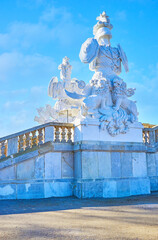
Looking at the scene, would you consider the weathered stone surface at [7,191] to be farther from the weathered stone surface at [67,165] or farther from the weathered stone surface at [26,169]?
the weathered stone surface at [67,165]

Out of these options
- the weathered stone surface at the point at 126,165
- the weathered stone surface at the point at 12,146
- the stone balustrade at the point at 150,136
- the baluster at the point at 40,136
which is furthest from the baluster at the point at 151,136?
the weathered stone surface at the point at 12,146

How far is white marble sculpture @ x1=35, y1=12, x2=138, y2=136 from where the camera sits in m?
8.34

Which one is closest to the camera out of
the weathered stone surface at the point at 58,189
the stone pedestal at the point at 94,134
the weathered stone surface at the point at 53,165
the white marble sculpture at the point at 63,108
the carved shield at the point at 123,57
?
the weathered stone surface at the point at 58,189

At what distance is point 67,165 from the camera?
26.4 ft

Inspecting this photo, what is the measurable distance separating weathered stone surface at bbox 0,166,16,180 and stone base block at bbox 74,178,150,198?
6.67 ft

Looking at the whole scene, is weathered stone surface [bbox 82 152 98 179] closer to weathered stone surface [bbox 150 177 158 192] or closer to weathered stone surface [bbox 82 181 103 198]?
weathered stone surface [bbox 82 181 103 198]

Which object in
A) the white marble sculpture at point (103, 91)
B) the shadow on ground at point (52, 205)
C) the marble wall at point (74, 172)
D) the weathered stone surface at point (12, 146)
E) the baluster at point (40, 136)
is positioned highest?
the white marble sculpture at point (103, 91)

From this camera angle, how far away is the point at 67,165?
26.4 ft

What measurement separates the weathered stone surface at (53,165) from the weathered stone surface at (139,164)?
2.61 metres

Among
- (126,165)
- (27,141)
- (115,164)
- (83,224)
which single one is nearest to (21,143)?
(27,141)

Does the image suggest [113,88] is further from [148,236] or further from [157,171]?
[148,236]

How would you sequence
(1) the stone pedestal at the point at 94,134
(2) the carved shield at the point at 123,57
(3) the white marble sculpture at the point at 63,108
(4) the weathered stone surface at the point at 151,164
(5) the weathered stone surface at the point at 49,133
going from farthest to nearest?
(3) the white marble sculpture at the point at 63,108, (2) the carved shield at the point at 123,57, (4) the weathered stone surface at the point at 151,164, (5) the weathered stone surface at the point at 49,133, (1) the stone pedestal at the point at 94,134

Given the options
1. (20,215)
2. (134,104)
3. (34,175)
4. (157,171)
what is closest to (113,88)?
(134,104)

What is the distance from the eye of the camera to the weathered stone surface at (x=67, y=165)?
7938 millimetres
